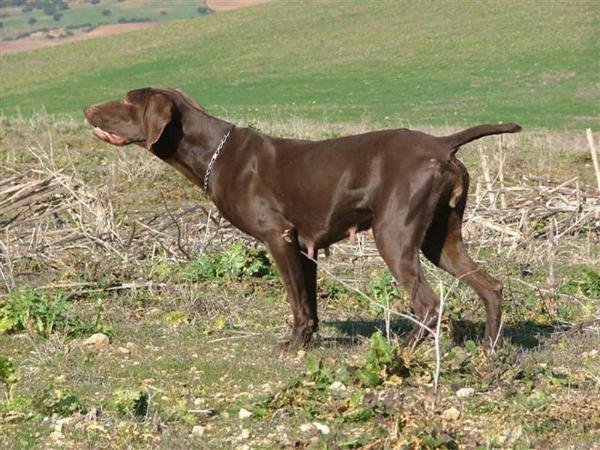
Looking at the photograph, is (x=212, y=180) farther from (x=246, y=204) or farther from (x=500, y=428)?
(x=500, y=428)

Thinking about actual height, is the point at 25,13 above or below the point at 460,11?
below

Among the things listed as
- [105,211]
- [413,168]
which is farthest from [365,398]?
[105,211]

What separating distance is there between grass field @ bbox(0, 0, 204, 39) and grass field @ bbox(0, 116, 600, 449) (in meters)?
113

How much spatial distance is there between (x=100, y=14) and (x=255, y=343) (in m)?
133

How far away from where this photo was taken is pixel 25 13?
162625 mm

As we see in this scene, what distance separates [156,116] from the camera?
898 cm

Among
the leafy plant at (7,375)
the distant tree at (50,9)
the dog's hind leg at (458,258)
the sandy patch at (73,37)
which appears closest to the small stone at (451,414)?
the dog's hind leg at (458,258)

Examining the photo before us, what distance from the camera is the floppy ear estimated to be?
8945mm

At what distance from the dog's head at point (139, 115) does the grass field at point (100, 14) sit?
117m

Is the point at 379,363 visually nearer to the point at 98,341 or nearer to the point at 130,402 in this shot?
the point at 130,402

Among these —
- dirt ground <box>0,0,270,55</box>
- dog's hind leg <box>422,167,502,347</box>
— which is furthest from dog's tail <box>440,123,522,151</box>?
dirt ground <box>0,0,270,55</box>

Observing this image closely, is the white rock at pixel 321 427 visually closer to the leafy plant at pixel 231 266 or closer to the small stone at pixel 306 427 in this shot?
the small stone at pixel 306 427

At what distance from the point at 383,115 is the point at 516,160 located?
24.1m

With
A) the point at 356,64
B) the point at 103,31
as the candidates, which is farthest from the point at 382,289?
the point at 103,31
